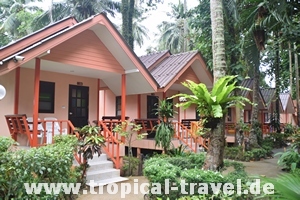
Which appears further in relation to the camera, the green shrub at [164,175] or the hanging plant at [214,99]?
the hanging plant at [214,99]

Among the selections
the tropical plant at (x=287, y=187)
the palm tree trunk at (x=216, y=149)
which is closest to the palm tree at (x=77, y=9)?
the palm tree trunk at (x=216, y=149)

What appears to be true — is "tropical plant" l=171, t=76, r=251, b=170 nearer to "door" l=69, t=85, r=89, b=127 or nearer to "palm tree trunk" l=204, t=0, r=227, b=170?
"palm tree trunk" l=204, t=0, r=227, b=170

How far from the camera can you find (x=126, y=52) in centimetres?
872

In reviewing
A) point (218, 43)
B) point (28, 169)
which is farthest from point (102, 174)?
point (218, 43)

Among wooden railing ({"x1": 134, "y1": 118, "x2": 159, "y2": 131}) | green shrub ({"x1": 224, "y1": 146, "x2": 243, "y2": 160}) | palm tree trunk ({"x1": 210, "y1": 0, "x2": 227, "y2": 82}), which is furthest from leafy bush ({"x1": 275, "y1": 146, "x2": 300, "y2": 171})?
wooden railing ({"x1": 134, "y1": 118, "x2": 159, "y2": 131})

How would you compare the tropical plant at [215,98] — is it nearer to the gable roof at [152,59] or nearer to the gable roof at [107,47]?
the gable roof at [107,47]

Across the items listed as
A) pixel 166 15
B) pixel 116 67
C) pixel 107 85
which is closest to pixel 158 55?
pixel 107 85

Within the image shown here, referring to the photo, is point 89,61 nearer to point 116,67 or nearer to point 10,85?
point 116,67

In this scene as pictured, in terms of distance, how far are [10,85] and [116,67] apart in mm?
3633

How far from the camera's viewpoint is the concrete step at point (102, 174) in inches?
279

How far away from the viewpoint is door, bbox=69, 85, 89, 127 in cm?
1025

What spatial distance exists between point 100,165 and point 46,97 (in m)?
3.62

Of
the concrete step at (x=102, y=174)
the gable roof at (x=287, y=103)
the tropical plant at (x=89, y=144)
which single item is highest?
the gable roof at (x=287, y=103)

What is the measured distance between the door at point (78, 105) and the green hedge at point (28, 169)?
202 inches
